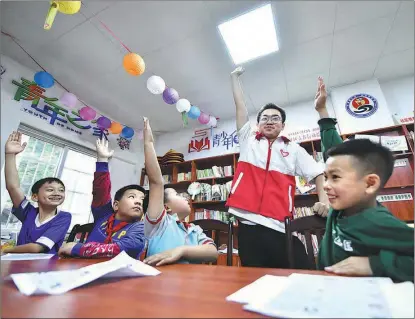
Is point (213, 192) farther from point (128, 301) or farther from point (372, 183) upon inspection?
point (128, 301)

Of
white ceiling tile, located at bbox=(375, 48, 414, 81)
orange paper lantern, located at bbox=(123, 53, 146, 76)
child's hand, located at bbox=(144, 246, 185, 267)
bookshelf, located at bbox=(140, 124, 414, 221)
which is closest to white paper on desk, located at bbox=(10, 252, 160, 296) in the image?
child's hand, located at bbox=(144, 246, 185, 267)

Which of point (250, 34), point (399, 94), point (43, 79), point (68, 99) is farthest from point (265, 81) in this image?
point (43, 79)

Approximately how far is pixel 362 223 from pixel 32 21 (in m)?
3.07

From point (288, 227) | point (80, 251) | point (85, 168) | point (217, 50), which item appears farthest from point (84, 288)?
point (85, 168)

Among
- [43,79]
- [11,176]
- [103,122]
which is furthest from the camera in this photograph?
[103,122]

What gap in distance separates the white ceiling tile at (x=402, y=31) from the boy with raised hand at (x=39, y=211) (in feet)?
10.8

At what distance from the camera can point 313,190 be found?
2627 mm

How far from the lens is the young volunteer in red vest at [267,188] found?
1.09m

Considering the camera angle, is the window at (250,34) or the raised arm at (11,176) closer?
the raised arm at (11,176)

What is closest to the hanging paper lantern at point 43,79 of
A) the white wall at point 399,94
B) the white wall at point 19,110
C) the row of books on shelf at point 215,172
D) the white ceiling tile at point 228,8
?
the white wall at point 19,110

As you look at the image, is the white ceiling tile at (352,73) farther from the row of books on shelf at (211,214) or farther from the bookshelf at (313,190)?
the row of books on shelf at (211,214)

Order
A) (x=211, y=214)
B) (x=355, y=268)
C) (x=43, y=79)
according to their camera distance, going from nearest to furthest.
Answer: (x=355, y=268)
(x=43, y=79)
(x=211, y=214)

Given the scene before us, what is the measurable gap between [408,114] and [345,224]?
2857 millimetres

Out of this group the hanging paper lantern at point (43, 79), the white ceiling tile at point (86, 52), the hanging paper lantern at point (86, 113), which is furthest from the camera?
the hanging paper lantern at point (86, 113)
